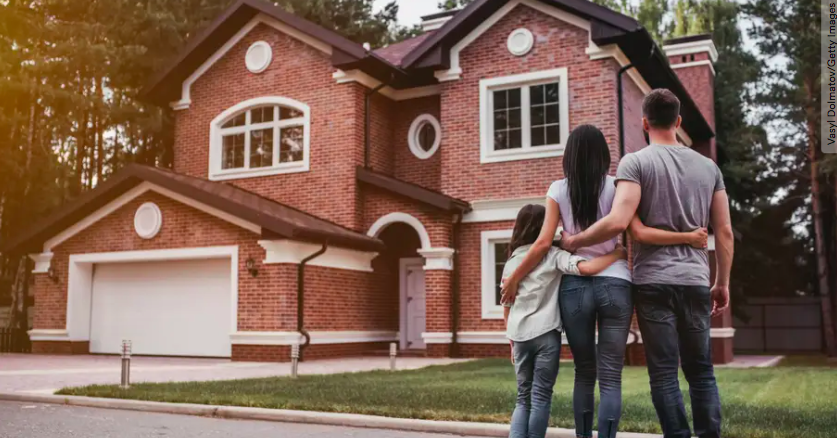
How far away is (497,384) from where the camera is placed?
10.5m

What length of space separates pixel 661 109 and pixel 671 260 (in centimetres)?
83

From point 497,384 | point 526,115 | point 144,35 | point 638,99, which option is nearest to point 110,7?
point 144,35

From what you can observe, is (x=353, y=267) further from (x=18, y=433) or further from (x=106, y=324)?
(x=18, y=433)

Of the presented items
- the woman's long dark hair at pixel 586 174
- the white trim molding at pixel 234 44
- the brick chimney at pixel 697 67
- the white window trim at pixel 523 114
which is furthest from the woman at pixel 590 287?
the brick chimney at pixel 697 67

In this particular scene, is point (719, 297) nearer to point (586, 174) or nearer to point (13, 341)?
point (586, 174)

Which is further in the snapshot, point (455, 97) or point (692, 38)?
point (692, 38)

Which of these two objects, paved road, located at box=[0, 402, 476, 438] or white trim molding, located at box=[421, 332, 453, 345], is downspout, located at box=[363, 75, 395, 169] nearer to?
white trim molding, located at box=[421, 332, 453, 345]

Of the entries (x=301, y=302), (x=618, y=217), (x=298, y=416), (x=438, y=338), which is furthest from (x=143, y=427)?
(x=438, y=338)

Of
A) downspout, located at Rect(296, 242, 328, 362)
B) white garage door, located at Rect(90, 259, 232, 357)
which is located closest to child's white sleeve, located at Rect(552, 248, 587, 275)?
downspout, located at Rect(296, 242, 328, 362)

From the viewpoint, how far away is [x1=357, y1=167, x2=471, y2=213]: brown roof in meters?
16.6

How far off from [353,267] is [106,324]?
5.55 metres

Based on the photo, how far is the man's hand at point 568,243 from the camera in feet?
14.5

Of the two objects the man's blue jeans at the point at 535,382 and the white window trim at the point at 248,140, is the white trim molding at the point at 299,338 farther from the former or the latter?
the man's blue jeans at the point at 535,382

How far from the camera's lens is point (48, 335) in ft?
58.7
